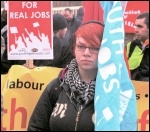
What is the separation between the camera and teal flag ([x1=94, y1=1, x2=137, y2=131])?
2.52m

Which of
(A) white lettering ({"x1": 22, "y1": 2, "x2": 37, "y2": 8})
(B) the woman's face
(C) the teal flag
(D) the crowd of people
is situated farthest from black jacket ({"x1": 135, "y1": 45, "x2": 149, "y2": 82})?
(C) the teal flag

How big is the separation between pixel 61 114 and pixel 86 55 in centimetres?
36

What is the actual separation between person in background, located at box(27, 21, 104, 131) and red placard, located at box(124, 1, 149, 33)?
367 cm

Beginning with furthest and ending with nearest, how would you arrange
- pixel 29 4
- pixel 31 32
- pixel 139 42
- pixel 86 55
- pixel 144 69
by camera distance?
pixel 139 42 → pixel 29 4 → pixel 31 32 → pixel 144 69 → pixel 86 55

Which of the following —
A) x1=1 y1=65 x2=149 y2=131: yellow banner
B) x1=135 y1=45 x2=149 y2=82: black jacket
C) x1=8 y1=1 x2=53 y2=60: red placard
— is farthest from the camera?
x1=8 y1=1 x2=53 y2=60: red placard

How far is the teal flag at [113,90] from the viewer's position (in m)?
2.52

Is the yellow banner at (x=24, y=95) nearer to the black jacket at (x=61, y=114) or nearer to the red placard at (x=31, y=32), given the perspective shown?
the red placard at (x=31, y=32)

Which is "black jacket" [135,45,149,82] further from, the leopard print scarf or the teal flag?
the teal flag

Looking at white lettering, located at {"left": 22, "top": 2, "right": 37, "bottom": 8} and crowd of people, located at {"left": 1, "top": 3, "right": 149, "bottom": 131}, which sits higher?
white lettering, located at {"left": 22, "top": 2, "right": 37, "bottom": 8}

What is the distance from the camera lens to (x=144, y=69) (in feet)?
13.8

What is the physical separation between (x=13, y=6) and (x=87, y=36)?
1877 mm

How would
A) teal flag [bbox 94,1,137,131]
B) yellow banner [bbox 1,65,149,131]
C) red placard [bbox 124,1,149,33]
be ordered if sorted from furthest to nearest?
red placard [bbox 124,1,149,33] < yellow banner [bbox 1,65,149,131] < teal flag [bbox 94,1,137,131]

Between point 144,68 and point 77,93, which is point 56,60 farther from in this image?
point 77,93

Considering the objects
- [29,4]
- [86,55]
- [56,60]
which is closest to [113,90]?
[86,55]
